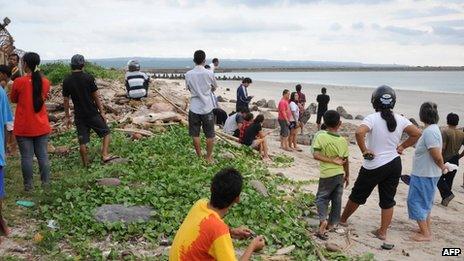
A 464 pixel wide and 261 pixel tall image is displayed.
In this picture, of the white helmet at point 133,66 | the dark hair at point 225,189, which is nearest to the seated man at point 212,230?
the dark hair at point 225,189

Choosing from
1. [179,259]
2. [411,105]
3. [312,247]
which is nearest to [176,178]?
[312,247]

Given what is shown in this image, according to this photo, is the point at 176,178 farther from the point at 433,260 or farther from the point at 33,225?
the point at 433,260

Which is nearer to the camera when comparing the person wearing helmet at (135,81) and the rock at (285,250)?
the rock at (285,250)

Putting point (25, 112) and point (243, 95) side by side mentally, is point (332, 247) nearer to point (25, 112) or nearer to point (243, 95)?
point (25, 112)

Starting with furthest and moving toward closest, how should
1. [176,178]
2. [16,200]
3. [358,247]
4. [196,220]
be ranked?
[176,178]
[16,200]
[358,247]
[196,220]

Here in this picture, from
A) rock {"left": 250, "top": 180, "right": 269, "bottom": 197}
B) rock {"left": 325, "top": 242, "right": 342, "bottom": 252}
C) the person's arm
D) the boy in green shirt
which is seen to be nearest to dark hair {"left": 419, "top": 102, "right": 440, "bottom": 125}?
the person's arm

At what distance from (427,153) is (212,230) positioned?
482 centimetres

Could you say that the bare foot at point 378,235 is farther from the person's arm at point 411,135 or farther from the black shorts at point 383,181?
the person's arm at point 411,135

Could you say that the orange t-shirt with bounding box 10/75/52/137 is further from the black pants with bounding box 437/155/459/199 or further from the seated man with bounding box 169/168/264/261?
the black pants with bounding box 437/155/459/199

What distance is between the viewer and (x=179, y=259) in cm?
356

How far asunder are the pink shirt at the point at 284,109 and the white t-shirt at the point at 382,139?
7.76 meters

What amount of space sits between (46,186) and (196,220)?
4.75 m

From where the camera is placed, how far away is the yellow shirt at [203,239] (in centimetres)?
341
